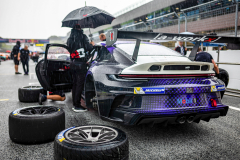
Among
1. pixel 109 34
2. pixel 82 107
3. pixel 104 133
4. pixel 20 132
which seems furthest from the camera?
pixel 82 107

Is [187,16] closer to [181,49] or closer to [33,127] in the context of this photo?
[181,49]

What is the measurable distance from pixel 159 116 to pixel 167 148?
1.37 feet

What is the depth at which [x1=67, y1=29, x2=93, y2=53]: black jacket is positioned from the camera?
4395mm

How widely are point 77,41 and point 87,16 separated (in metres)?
0.83

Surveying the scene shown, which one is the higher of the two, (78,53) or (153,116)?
(78,53)

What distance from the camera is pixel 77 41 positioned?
439 cm

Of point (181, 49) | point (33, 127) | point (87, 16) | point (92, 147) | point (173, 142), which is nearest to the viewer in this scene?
point (92, 147)

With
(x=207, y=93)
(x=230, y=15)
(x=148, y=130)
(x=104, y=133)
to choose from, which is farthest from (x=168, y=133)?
(x=230, y=15)

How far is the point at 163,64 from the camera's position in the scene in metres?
2.79

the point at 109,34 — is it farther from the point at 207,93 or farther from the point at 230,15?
the point at 230,15

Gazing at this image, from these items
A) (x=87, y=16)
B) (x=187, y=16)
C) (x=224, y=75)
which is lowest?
(x=224, y=75)

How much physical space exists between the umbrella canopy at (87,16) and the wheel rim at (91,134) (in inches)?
121

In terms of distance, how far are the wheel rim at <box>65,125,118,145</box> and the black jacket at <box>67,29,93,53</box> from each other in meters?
2.34

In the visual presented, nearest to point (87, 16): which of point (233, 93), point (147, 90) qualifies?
point (147, 90)
